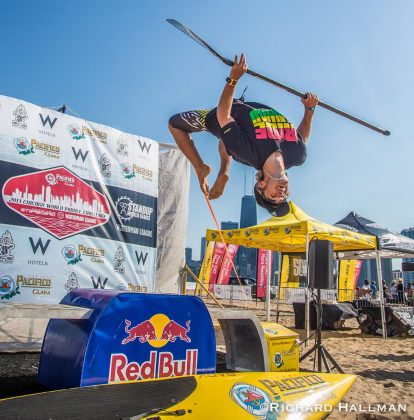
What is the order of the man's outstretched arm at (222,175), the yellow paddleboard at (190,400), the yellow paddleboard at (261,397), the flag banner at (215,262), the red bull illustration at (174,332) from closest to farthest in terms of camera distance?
the yellow paddleboard at (190,400), the yellow paddleboard at (261,397), the red bull illustration at (174,332), the man's outstretched arm at (222,175), the flag banner at (215,262)

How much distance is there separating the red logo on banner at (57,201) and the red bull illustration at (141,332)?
3.15 metres

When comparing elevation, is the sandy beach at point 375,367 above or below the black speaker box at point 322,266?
below

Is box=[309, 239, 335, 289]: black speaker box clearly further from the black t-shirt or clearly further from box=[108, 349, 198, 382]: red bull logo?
box=[108, 349, 198, 382]: red bull logo

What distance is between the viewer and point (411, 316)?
33.5 ft

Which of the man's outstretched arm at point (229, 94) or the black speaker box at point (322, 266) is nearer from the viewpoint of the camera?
the man's outstretched arm at point (229, 94)

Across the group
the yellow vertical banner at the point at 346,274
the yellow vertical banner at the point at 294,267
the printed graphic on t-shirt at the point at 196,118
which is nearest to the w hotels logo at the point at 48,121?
the printed graphic on t-shirt at the point at 196,118

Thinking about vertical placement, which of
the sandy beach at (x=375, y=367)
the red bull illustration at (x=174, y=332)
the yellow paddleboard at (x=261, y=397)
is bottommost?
the sandy beach at (x=375, y=367)

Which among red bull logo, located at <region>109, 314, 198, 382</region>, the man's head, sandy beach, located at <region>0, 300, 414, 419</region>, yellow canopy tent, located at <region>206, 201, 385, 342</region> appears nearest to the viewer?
red bull logo, located at <region>109, 314, 198, 382</region>

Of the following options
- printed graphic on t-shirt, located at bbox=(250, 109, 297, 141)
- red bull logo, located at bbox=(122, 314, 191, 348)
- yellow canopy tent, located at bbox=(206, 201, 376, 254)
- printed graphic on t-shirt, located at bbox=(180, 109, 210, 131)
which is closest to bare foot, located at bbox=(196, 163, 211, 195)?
printed graphic on t-shirt, located at bbox=(180, 109, 210, 131)

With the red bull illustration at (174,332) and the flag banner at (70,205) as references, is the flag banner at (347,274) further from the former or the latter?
the red bull illustration at (174,332)

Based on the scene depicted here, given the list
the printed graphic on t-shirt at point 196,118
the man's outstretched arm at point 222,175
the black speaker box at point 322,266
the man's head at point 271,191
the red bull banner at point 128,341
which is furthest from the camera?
the black speaker box at point 322,266

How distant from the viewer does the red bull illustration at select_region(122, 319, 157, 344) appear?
290 cm

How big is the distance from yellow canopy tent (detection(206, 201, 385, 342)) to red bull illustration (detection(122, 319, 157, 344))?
570 cm

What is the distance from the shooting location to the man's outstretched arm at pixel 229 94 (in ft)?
12.9
